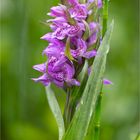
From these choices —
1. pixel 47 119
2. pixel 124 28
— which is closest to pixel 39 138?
pixel 47 119

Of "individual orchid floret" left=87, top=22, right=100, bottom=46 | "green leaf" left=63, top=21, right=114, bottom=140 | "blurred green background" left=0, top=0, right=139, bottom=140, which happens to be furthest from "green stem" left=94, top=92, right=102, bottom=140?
"blurred green background" left=0, top=0, right=139, bottom=140

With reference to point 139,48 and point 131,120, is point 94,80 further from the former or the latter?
point 139,48

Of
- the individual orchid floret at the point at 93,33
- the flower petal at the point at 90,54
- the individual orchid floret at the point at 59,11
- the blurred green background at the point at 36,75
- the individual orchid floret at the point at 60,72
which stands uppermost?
the individual orchid floret at the point at 59,11

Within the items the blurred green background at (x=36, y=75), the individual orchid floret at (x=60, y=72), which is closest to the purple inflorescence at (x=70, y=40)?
the individual orchid floret at (x=60, y=72)

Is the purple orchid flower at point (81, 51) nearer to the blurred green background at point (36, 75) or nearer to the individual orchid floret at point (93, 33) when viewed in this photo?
the individual orchid floret at point (93, 33)

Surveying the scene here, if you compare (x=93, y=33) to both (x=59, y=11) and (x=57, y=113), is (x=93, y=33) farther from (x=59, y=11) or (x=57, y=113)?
(x=57, y=113)

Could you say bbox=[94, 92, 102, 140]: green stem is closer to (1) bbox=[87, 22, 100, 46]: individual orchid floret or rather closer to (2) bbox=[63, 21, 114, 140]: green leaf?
(2) bbox=[63, 21, 114, 140]: green leaf
